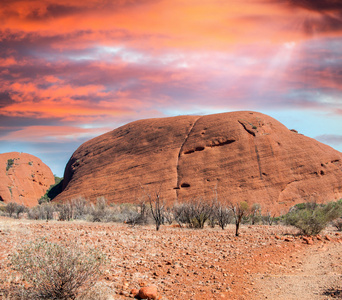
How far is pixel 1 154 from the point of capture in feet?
206

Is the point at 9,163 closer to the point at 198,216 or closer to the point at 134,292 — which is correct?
the point at 198,216

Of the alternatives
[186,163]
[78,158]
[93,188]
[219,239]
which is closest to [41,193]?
[78,158]

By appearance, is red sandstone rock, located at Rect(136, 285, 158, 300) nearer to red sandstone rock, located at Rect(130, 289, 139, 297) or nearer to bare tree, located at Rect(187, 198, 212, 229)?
red sandstone rock, located at Rect(130, 289, 139, 297)

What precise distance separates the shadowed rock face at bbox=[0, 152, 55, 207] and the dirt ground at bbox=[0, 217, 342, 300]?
48.0 meters

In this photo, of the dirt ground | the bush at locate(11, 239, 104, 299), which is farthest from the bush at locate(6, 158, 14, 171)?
the bush at locate(11, 239, 104, 299)

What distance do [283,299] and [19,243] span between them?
6638 millimetres

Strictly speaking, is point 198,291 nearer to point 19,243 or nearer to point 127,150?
point 19,243

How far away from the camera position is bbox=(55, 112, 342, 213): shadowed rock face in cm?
3981

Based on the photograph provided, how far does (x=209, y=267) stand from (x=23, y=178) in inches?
2350

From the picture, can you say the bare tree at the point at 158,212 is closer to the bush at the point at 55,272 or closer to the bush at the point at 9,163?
the bush at the point at 55,272

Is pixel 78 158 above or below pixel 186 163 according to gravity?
above

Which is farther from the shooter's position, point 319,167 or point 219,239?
point 319,167

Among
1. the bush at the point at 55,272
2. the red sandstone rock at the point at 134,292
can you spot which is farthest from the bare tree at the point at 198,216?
the bush at the point at 55,272

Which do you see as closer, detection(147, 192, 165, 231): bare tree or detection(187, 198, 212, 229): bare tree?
detection(147, 192, 165, 231): bare tree
